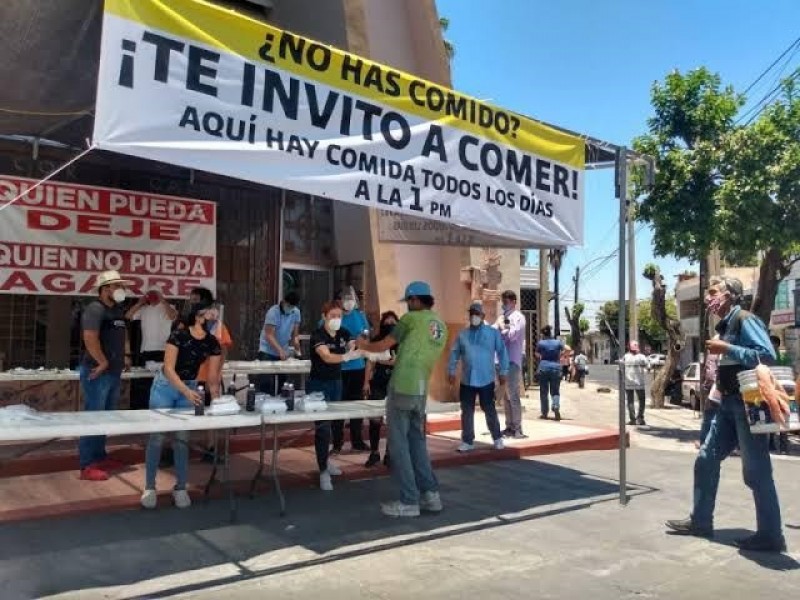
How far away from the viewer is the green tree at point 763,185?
11047mm

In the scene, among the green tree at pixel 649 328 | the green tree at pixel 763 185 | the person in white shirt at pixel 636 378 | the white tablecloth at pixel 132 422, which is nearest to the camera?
the white tablecloth at pixel 132 422

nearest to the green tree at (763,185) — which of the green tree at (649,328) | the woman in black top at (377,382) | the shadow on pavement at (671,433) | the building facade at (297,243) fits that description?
the shadow on pavement at (671,433)

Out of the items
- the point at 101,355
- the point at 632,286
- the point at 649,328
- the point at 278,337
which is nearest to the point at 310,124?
the point at 101,355

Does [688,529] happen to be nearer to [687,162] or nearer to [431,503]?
[431,503]

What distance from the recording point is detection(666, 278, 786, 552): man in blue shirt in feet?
17.1

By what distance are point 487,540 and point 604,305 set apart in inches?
2695

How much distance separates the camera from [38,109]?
6969 millimetres

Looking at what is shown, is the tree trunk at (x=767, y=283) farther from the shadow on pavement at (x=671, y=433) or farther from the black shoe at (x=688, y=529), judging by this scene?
the black shoe at (x=688, y=529)

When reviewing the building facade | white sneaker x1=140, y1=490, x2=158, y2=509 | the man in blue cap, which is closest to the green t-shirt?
the man in blue cap

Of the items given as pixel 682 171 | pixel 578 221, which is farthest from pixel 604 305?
pixel 578 221

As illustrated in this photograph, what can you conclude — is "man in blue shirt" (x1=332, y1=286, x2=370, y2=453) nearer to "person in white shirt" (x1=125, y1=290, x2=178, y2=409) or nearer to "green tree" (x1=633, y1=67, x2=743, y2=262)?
"person in white shirt" (x1=125, y1=290, x2=178, y2=409)

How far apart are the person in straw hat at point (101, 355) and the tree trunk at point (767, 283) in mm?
10794

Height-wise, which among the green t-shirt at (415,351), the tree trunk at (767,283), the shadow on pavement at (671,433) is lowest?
the shadow on pavement at (671,433)

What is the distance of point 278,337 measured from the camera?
9.52m
